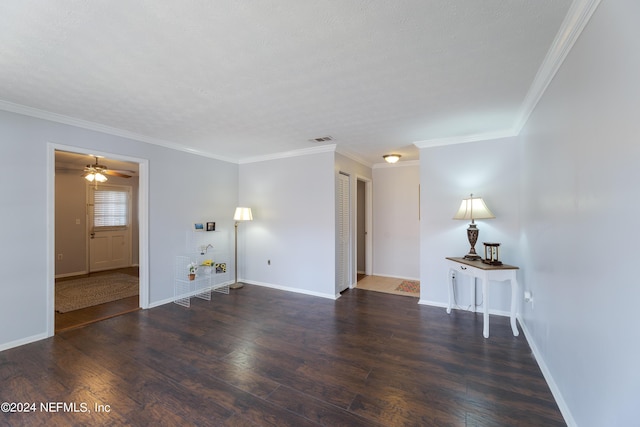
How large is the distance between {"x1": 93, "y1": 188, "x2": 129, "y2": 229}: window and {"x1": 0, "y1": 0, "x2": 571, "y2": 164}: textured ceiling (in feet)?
13.9

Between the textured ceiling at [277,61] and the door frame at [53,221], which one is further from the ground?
the textured ceiling at [277,61]

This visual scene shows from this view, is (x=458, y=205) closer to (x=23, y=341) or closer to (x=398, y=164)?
(x=398, y=164)

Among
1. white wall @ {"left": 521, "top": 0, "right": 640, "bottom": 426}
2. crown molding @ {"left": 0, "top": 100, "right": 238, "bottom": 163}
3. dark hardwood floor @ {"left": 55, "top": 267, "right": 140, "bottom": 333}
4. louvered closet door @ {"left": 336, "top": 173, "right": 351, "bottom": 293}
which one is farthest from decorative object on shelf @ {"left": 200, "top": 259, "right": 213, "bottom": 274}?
white wall @ {"left": 521, "top": 0, "right": 640, "bottom": 426}

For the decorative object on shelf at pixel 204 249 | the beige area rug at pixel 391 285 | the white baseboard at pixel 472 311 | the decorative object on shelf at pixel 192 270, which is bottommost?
the beige area rug at pixel 391 285

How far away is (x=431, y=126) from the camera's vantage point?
11.2ft

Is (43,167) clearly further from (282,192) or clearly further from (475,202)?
(475,202)

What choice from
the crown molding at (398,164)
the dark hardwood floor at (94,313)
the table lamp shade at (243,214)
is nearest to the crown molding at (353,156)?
the crown molding at (398,164)

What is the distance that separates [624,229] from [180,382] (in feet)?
9.88

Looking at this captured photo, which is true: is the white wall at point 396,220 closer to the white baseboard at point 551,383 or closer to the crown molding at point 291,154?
the crown molding at point 291,154

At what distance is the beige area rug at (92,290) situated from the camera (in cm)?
414

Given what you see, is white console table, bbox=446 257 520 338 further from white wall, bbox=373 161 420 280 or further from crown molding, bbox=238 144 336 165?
crown molding, bbox=238 144 336 165

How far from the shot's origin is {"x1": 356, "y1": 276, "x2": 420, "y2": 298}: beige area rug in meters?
4.76

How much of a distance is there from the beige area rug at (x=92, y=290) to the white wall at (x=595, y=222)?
5.61 meters

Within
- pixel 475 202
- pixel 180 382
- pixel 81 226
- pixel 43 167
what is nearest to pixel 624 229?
pixel 475 202
